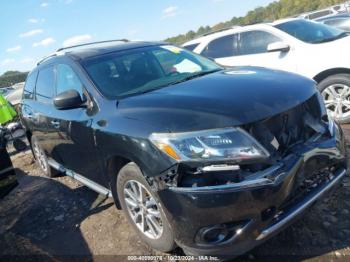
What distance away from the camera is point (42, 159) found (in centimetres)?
593

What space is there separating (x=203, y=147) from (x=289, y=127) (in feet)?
2.39

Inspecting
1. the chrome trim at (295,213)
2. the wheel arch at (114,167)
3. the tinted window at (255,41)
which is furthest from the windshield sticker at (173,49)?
the tinted window at (255,41)

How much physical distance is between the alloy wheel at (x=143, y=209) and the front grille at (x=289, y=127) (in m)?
0.95

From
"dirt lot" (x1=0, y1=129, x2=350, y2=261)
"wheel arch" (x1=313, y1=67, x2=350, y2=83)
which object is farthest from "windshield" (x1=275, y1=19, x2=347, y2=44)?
"dirt lot" (x1=0, y1=129, x2=350, y2=261)

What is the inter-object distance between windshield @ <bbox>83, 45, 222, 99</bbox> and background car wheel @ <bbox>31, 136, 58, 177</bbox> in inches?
91.2

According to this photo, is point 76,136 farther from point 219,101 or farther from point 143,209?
point 219,101

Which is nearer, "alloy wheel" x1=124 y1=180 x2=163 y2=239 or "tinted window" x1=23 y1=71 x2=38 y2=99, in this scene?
"alloy wheel" x1=124 y1=180 x2=163 y2=239

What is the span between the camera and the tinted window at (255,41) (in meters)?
6.88

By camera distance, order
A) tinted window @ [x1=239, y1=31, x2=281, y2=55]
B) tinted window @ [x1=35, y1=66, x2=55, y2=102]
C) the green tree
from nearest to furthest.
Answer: tinted window @ [x1=35, y1=66, x2=55, y2=102] → tinted window @ [x1=239, y1=31, x2=281, y2=55] → the green tree

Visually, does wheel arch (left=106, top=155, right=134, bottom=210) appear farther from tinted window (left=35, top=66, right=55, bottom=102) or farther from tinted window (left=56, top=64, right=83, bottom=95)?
tinted window (left=35, top=66, right=55, bottom=102)

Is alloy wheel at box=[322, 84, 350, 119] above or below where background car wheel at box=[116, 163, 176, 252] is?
below

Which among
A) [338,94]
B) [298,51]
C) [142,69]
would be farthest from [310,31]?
[142,69]

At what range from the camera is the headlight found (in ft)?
8.21

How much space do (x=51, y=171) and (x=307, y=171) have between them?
13.7 ft
